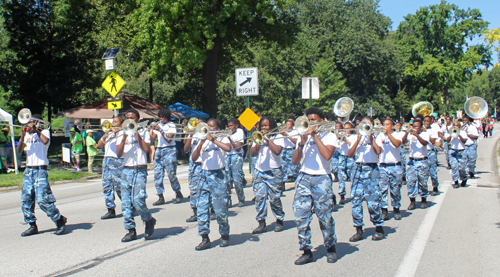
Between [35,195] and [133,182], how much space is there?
6.01ft

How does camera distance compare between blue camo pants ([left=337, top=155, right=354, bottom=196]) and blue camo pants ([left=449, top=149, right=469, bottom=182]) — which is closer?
blue camo pants ([left=337, top=155, right=354, bottom=196])

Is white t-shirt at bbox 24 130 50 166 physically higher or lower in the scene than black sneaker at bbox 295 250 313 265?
higher

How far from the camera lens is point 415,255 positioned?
5.91 metres

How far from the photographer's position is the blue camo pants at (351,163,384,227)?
6.62m

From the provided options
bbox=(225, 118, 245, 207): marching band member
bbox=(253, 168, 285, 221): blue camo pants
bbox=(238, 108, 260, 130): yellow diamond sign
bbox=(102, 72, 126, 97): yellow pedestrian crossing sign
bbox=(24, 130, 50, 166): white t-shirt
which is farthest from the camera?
bbox=(102, 72, 126, 97): yellow pedestrian crossing sign

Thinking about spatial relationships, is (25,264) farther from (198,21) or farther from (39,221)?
(198,21)

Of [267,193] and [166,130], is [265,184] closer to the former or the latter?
[267,193]

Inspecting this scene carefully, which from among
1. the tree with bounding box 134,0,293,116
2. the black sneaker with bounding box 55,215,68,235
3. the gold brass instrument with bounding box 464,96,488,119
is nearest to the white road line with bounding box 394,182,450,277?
the gold brass instrument with bounding box 464,96,488,119

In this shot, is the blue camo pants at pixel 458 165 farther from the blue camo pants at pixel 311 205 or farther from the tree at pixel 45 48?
the tree at pixel 45 48

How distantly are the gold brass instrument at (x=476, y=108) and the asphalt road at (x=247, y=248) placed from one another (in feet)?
6.84

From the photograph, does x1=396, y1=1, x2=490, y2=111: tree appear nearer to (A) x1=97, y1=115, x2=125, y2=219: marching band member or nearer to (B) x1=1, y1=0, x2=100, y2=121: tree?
(B) x1=1, y1=0, x2=100, y2=121: tree

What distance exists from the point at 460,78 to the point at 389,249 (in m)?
51.5

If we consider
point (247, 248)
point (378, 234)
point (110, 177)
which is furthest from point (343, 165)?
point (110, 177)

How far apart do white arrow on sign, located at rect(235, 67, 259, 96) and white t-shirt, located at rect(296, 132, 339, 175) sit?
7.73 metres
